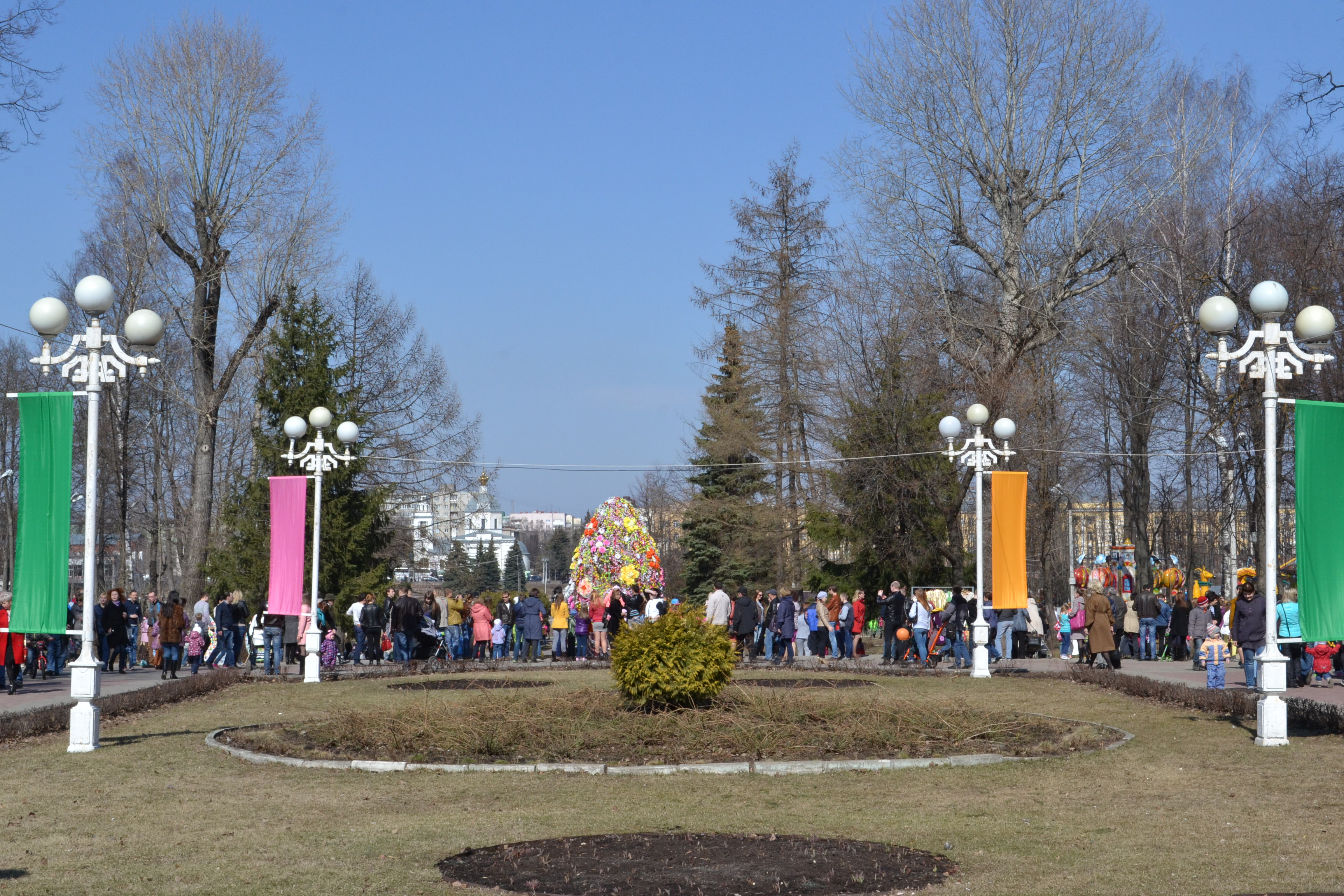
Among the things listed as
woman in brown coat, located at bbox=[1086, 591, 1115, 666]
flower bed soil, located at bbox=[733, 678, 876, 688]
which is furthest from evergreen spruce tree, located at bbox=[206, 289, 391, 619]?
woman in brown coat, located at bbox=[1086, 591, 1115, 666]

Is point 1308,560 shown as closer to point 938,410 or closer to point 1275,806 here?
point 1275,806

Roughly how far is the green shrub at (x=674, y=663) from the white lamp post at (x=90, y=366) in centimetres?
509

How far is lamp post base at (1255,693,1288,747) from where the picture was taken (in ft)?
41.4

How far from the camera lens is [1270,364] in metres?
13.3

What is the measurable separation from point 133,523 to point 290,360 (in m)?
19.3

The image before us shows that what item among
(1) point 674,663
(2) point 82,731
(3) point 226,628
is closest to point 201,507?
(3) point 226,628

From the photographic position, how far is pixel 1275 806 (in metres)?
9.20

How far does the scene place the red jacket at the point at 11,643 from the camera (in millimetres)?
20625

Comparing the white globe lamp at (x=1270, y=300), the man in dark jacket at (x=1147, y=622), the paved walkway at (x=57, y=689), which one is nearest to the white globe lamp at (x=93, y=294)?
the paved walkway at (x=57, y=689)

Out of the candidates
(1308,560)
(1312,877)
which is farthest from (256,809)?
(1308,560)

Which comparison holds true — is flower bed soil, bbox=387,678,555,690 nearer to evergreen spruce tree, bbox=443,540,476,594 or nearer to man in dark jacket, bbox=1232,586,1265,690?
man in dark jacket, bbox=1232,586,1265,690

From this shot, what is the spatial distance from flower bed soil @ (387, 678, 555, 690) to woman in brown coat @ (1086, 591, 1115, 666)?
9.32 m

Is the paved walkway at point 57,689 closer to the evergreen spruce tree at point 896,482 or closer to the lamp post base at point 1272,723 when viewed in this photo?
the lamp post base at point 1272,723

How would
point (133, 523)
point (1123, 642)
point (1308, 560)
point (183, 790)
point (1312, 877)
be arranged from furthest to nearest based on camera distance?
point (133, 523) → point (1123, 642) → point (1308, 560) → point (183, 790) → point (1312, 877)
